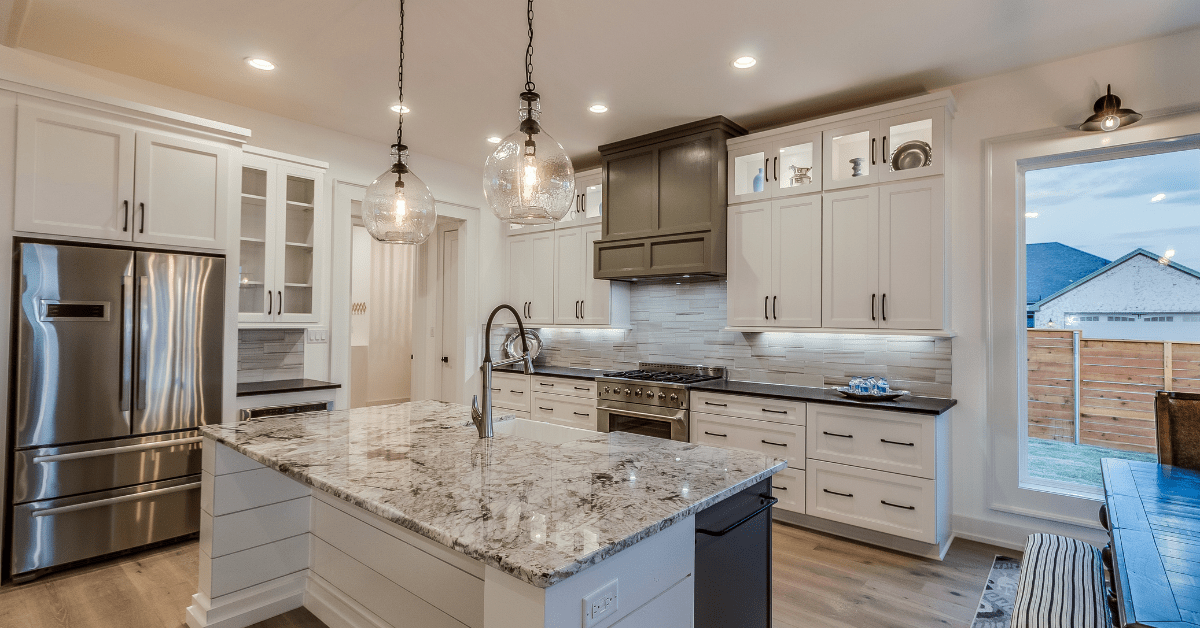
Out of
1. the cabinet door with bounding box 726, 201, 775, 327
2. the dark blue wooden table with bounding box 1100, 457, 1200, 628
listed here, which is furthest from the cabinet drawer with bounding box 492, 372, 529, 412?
the dark blue wooden table with bounding box 1100, 457, 1200, 628

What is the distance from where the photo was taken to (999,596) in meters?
2.65

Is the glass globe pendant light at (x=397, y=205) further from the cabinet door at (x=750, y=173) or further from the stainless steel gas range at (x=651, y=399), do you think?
the cabinet door at (x=750, y=173)

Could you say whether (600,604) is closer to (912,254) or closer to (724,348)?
(912,254)

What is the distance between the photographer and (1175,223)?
300cm

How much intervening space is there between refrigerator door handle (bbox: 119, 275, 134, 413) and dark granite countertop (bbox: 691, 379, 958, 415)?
133 inches

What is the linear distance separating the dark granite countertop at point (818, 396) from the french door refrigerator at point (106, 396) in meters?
3.19

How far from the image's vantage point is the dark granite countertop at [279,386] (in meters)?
3.61

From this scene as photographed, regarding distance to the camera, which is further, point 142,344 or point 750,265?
point 750,265

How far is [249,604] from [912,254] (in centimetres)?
390

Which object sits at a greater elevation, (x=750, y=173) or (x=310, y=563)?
(x=750, y=173)

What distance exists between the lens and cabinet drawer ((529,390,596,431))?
15.0 ft

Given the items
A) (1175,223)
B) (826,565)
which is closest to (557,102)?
(826,565)

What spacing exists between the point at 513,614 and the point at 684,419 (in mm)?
3057

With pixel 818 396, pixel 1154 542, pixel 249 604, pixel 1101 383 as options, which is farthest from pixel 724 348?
pixel 249 604
